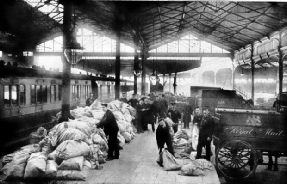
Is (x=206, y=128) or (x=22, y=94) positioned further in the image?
(x=22, y=94)

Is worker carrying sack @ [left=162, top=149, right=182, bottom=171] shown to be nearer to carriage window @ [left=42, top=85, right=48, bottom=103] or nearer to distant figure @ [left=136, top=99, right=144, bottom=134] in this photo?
distant figure @ [left=136, top=99, right=144, bottom=134]

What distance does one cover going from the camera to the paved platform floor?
491cm

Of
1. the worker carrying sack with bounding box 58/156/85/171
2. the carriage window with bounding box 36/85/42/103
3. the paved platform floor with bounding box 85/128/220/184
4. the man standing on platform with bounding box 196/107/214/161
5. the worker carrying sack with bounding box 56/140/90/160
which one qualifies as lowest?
the paved platform floor with bounding box 85/128/220/184

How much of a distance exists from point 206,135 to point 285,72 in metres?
20.4

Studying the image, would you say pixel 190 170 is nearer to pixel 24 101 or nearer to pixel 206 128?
pixel 206 128

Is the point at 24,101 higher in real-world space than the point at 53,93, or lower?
lower

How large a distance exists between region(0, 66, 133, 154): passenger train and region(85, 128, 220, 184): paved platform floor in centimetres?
298

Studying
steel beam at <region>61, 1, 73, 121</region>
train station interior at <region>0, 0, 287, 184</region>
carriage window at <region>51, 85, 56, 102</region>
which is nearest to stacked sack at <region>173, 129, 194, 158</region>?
train station interior at <region>0, 0, 287, 184</region>

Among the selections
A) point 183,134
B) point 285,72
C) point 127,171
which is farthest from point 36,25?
point 285,72

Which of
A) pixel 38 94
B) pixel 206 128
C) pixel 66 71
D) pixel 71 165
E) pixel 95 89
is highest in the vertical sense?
pixel 66 71

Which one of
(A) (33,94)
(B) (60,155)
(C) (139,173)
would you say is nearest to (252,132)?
(C) (139,173)

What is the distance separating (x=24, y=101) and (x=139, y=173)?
17.5 feet

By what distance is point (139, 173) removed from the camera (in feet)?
17.4

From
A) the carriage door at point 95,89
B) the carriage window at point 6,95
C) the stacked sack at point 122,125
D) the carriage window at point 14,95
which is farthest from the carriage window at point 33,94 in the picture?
the carriage door at point 95,89
